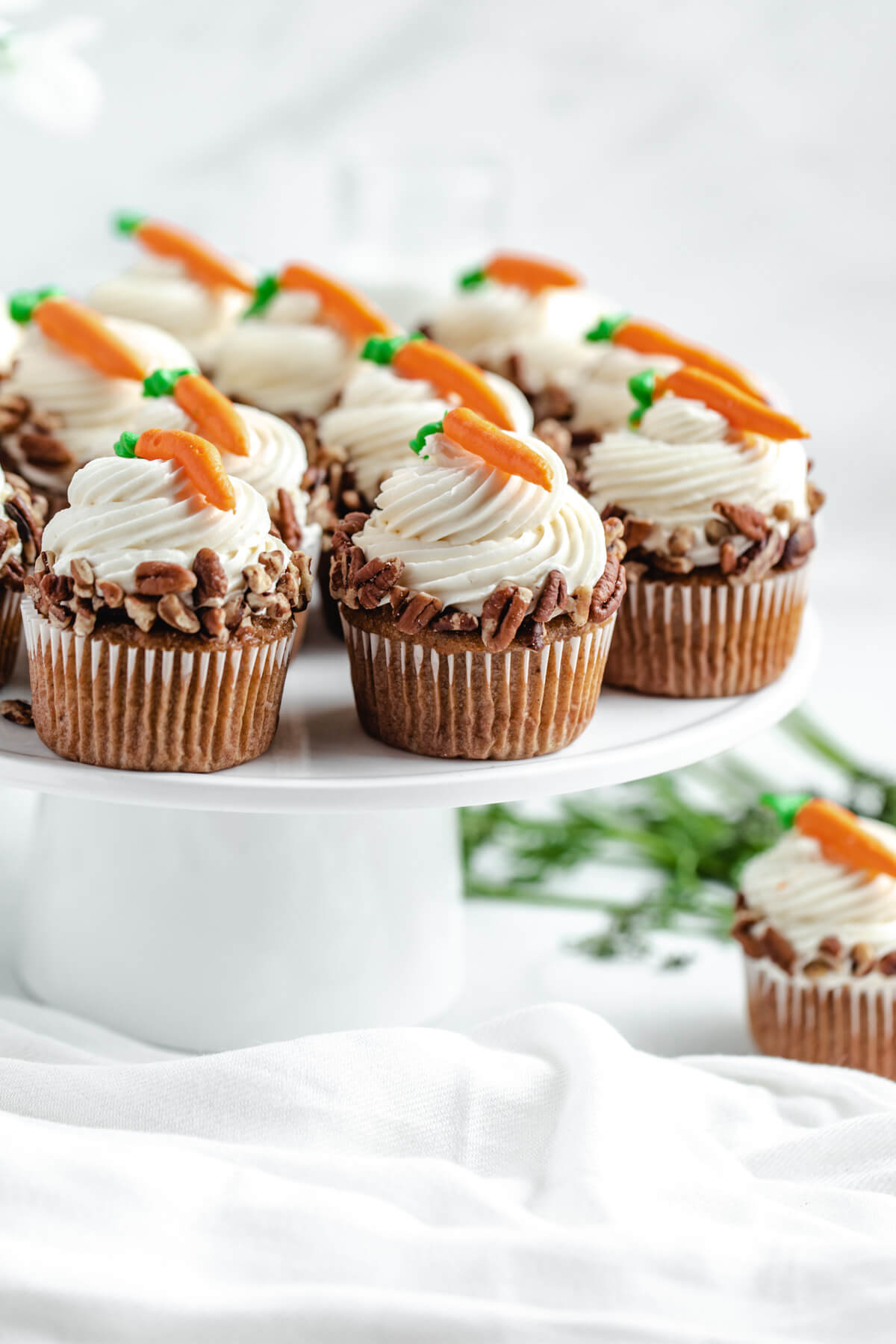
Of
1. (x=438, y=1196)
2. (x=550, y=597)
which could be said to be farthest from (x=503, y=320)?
(x=438, y=1196)

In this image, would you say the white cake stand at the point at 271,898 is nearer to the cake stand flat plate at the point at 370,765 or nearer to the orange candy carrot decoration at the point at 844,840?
the cake stand flat plate at the point at 370,765

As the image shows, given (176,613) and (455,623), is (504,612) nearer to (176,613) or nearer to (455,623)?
(455,623)

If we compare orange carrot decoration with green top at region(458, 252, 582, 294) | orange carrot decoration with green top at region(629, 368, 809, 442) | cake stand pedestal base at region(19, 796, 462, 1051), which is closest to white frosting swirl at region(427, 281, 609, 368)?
orange carrot decoration with green top at region(458, 252, 582, 294)

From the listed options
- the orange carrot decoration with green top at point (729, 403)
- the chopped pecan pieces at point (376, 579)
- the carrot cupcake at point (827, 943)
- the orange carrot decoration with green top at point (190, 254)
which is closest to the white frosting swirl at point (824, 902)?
the carrot cupcake at point (827, 943)

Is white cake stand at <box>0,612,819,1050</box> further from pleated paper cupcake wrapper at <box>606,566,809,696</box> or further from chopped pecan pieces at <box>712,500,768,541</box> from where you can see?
chopped pecan pieces at <box>712,500,768,541</box>

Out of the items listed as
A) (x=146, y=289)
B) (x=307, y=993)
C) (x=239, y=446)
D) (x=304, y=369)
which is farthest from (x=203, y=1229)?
(x=146, y=289)
